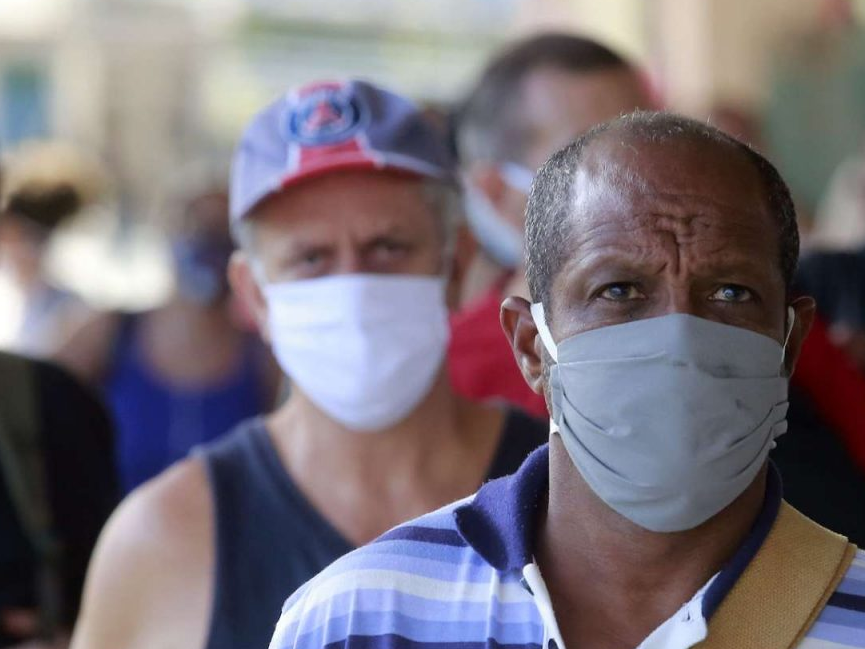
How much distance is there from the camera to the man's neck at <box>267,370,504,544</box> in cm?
308

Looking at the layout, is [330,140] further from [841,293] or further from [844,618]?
[841,293]

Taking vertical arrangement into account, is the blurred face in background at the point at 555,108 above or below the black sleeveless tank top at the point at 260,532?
above

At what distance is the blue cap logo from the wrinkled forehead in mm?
1279

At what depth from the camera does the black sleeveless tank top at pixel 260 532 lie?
2.77 m

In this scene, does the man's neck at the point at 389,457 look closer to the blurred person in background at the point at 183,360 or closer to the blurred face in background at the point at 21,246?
the blurred person in background at the point at 183,360

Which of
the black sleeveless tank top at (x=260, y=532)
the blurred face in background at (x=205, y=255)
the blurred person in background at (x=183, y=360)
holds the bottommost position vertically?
the blurred person in background at (x=183, y=360)

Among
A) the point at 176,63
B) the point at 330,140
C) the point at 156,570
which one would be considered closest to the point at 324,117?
the point at 330,140

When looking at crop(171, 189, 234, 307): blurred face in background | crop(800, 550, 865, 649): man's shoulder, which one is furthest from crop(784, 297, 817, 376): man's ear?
crop(171, 189, 234, 307): blurred face in background

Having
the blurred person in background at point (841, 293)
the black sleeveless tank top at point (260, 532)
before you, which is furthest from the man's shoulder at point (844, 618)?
the blurred person in background at point (841, 293)

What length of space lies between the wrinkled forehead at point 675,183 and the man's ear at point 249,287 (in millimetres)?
1371

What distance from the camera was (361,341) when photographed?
3.25 meters

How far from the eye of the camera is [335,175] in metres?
3.22

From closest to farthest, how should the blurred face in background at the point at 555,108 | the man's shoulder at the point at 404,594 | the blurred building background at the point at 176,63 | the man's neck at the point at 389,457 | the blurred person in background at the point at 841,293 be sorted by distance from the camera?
1. the man's shoulder at the point at 404,594
2. the man's neck at the point at 389,457
3. the blurred face in background at the point at 555,108
4. the blurred person in background at the point at 841,293
5. the blurred building background at the point at 176,63

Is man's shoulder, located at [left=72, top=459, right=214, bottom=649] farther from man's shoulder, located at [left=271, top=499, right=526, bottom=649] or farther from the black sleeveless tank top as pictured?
man's shoulder, located at [left=271, top=499, right=526, bottom=649]
